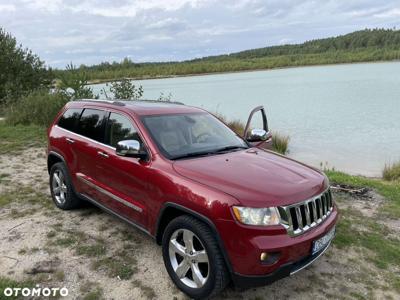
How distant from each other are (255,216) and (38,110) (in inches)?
539

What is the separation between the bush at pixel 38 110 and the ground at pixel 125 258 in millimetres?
8785

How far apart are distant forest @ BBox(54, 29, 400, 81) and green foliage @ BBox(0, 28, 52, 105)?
2589cm

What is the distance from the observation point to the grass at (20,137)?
10852 mm

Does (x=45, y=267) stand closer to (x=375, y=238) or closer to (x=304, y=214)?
(x=304, y=214)

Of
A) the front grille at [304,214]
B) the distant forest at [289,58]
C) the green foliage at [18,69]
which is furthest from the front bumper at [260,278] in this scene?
the distant forest at [289,58]

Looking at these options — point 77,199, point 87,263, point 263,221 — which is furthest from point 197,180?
point 77,199

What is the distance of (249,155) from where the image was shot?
4383mm

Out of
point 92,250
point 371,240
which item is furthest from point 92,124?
point 371,240

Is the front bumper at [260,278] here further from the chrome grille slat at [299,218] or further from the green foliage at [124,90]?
the green foliage at [124,90]

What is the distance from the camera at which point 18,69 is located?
22422 mm

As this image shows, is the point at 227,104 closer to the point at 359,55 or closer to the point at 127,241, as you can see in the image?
the point at 127,241

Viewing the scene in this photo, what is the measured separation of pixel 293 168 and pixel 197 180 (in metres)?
1.12

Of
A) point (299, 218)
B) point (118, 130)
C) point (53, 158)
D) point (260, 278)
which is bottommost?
point (260, 278)

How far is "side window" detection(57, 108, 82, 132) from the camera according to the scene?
5.66 metres
